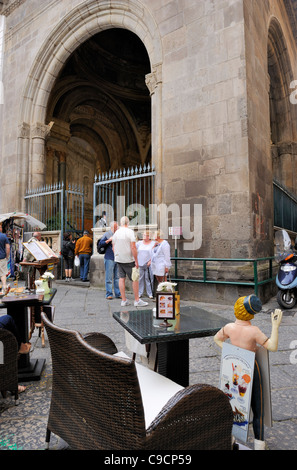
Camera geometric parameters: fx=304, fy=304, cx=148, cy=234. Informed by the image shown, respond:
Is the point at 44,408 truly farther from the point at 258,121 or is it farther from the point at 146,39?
the point at 146,39

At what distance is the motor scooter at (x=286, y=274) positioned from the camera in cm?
555

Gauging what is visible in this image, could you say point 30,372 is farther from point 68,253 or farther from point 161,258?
point 68,253

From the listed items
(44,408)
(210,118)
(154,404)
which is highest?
(210,118)

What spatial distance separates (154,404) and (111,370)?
1.87ft

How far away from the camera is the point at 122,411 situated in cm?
121

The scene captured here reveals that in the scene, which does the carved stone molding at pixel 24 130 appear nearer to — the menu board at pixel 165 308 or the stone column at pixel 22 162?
the stone column at pixel 22 162

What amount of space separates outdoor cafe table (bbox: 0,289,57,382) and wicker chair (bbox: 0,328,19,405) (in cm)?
46

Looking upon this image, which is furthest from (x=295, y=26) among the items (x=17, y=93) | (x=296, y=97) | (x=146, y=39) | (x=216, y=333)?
(x=216, y=333)

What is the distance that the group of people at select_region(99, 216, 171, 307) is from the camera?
580 cm

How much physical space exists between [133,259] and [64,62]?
29.1ft

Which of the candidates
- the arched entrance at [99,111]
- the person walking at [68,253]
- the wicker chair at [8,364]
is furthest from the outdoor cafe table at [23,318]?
the arched entrance at [99,111]

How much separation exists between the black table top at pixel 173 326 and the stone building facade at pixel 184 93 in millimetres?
4092

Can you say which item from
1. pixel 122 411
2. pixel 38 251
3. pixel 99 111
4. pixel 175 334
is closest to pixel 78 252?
pixel 38 251

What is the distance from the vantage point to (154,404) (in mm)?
1628
